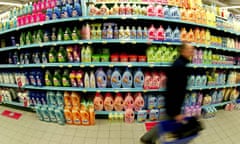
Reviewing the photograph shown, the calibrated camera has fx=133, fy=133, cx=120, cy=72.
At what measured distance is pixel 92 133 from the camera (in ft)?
7.63

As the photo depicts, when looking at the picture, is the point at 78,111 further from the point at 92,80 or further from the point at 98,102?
the point at 92,80

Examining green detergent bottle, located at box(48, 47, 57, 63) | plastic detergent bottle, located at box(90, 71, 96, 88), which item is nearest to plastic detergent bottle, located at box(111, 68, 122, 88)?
plastic detergent bottle, located at box(90, 71, 96, 88)

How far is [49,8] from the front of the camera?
2596 mm

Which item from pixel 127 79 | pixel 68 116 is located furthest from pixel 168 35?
pixel 68 116

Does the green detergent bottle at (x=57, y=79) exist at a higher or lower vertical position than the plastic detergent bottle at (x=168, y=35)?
lower

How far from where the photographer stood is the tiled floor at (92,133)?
2.17 metres

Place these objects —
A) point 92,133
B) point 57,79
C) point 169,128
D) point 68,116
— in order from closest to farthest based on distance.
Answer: point 169,128
point 92,133
point 68,116
point 57,79

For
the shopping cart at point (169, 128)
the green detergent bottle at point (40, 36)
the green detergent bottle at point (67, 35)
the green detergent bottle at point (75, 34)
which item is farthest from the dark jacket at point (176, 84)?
the green detergent bottle at point (40, 36)

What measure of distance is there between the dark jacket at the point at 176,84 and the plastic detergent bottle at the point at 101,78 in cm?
128

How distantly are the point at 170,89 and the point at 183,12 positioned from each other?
1830mm

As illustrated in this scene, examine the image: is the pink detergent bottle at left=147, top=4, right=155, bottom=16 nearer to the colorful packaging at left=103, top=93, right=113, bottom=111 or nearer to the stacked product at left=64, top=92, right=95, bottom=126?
the colorful packaging at left=103, top=93, right=113, bottom=111

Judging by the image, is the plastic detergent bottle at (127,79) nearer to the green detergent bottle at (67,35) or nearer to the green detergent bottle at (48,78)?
the green detergent bottle at (67,35)

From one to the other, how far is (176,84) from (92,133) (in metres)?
1.68

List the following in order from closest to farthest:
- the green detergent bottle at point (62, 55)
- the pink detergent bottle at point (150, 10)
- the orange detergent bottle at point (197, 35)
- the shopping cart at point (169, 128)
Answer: the shopping cart at point (169, 128), the pink detergent bottle at point (150, 10), the green detergent bottle at point (62, 55), the orange detergent bottle at point (197, 35)
